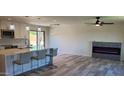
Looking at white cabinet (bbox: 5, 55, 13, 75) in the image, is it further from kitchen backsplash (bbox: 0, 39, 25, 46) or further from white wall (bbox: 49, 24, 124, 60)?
white wall (bbox: 49, 24, 124, 60)

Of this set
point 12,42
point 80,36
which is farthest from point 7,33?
point 80,36

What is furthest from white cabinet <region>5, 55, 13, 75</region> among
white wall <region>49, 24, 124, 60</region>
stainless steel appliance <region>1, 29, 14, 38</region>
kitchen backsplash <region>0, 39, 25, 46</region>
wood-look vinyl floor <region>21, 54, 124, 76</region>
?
white wall <region>49, 24, 124, 60</region>

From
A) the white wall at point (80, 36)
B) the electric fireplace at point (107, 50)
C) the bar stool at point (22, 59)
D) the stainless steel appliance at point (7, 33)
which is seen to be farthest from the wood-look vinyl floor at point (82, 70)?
the stainless steel appliance at point (7, 33)

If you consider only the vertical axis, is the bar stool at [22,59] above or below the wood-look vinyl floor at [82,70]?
above

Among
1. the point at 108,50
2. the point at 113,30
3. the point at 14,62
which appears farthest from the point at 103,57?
the point at 14,62

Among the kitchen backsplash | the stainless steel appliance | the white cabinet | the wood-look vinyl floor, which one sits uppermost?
the stainless steel appliance

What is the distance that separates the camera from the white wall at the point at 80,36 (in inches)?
289

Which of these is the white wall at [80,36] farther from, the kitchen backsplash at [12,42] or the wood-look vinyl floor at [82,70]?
the wood-look vinyl floor at [82,70]

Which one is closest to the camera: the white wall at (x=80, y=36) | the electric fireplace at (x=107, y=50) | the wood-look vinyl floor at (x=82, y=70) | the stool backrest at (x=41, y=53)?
the wood-look vinyl floor at (x=82, y=70)

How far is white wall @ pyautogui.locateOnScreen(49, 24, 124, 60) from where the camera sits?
7.34m
